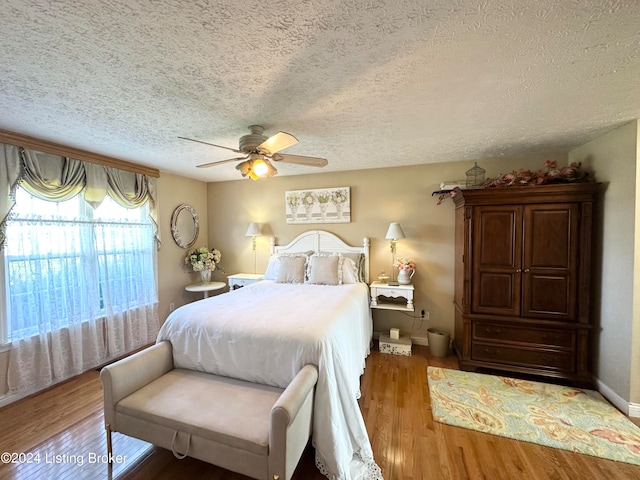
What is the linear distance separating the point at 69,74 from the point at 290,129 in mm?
1406

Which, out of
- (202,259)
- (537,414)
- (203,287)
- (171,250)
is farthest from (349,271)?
(171,250)

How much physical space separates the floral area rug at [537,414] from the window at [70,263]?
11.9 feet

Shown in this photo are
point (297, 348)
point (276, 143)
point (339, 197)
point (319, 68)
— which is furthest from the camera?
point (339, 197)

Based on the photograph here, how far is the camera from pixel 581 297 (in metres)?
2.49

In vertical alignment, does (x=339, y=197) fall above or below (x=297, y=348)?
above

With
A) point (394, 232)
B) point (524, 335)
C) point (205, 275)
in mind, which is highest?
point (394, 232)

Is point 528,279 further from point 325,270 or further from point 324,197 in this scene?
point 324,197

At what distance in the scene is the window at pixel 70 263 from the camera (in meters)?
2.38

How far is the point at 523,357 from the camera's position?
2.65 meters

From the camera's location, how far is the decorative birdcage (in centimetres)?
308

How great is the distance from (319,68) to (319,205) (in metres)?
2.53

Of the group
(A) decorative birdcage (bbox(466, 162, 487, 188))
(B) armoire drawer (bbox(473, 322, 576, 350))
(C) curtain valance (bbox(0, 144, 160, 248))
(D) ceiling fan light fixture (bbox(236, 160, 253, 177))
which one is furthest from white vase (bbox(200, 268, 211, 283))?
(A) decorative birdcage (bbox(466, 162, 487, 188))

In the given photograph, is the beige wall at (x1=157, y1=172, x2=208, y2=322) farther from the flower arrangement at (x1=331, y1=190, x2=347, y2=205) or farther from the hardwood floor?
the flower arrangement at (x1=331, y1=190, x2=347, y2=205)

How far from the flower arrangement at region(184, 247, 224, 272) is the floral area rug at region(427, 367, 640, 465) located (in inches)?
136
